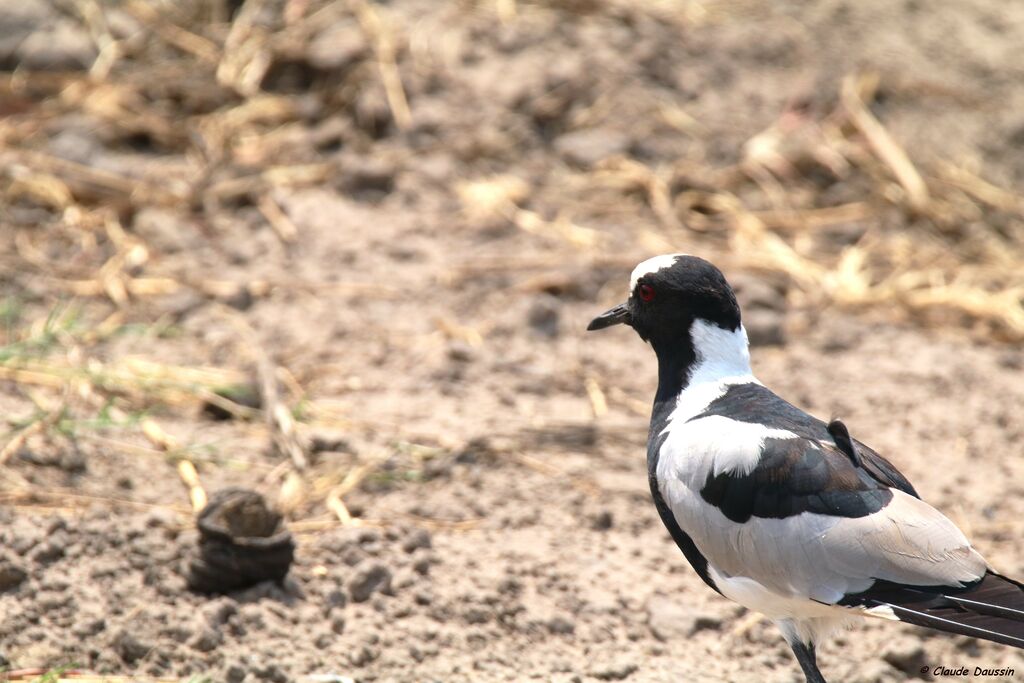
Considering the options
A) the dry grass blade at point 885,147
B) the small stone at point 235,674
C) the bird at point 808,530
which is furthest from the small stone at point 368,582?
the dry grass blade at point 885,147

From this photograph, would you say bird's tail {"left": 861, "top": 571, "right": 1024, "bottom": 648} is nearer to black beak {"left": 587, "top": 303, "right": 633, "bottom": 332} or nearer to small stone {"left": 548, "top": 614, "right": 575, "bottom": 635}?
small stone {"left": 548, "top": 614, "right": 575, "bottom": 635}

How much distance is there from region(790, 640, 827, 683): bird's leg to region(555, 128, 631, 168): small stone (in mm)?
3768

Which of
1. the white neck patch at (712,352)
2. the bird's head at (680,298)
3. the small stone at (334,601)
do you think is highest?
the bird's head at (680,298)

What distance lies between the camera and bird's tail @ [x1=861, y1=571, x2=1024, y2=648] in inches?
121

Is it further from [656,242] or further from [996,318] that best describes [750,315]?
[996,318]

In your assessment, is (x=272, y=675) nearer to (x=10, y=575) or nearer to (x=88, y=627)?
(x=88, y=627)

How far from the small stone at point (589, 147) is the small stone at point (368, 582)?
3.34 metres

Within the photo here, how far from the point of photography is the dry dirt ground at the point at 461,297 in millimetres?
3982

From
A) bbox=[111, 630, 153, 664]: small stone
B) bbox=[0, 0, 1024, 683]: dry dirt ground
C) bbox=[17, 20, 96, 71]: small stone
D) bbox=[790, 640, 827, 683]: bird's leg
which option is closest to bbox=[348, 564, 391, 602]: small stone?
bbox=[0, 0, 1024, 683]: dry dirt ground

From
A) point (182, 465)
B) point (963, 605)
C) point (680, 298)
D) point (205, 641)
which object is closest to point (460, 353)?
point (182, 465)

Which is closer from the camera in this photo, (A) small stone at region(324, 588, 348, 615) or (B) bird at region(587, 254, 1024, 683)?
(B) bird at region(587, 254, 1024, 683)

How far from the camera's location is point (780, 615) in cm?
354

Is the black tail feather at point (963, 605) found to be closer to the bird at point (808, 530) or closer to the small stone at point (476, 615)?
the bird at point (808, 530)

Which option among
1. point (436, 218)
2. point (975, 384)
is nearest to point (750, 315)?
point (975, 384)
